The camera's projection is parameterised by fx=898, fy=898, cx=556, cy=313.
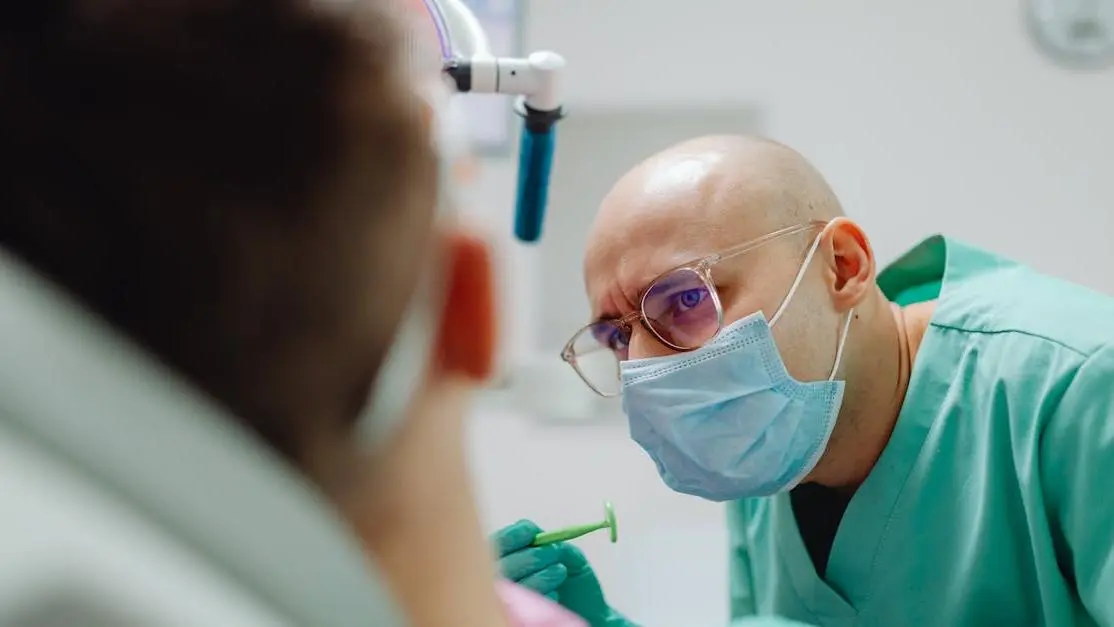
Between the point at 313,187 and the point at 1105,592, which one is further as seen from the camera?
the point at 1105,592

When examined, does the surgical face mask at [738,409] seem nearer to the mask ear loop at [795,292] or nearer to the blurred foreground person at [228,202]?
the mask ear loop at [795,292]

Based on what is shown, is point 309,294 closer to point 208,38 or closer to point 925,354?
point 208,38

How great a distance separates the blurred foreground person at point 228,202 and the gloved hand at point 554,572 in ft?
2.33

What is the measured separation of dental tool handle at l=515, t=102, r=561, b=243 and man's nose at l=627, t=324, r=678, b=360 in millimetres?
234

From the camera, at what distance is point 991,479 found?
0.96m

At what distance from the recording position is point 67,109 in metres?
0.27

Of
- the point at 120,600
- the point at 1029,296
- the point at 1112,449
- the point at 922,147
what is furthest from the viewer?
the point at 922,147

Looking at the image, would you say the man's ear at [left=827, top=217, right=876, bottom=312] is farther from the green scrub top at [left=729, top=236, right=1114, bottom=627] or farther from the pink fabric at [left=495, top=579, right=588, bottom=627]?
the pink fabric at [left=495, top=579, right=588, bottom=627]

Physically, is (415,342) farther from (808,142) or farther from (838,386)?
(808,142)

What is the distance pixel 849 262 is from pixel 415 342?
0.86 metres

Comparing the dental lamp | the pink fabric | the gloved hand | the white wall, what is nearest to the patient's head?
the pink fabric

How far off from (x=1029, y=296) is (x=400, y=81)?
93cm

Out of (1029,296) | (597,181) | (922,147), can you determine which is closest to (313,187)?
(1029,296)

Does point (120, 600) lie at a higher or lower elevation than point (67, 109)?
lower
